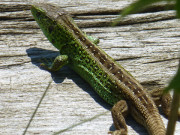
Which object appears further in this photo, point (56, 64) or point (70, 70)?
point (70, 70)

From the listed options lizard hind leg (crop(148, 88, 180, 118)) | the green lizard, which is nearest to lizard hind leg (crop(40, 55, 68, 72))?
the green lizard

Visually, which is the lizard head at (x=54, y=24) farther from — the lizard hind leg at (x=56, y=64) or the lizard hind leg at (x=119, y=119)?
the lizard hind leg at (x=119, y=119)

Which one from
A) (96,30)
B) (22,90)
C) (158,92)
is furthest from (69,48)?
(158,92)

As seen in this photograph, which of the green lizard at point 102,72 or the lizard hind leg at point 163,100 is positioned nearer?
the green lizard at point 102,72

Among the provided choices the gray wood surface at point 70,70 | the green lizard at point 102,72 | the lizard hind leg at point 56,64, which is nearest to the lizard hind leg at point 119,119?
the green lizard at point 102,72

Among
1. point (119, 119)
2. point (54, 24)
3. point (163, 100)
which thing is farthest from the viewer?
point (54, 24)

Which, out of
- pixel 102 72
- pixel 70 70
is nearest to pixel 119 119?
pixel 102 72

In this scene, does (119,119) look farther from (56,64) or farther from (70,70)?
(70,70)
